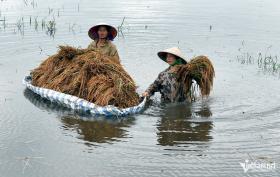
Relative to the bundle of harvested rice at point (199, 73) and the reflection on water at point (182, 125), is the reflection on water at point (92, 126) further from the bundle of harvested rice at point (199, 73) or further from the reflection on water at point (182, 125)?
the bundle of harvested rice at point (199, 73)

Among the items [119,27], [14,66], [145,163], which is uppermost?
[119,27]

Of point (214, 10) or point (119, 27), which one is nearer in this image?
point (119, 27)

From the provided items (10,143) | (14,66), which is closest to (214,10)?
(14,66)

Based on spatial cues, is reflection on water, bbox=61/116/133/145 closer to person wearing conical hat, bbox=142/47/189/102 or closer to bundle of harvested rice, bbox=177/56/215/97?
person wearing conical hat, bbox=142/47/189/102

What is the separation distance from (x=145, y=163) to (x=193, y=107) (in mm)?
2405

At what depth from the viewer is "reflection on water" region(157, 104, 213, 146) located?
7309mm

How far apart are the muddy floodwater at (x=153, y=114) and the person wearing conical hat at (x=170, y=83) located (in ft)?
0.52

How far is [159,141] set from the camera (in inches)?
284

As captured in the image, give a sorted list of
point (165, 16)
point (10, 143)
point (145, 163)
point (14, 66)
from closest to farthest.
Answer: point (145, 163), point (10, 143), point (14, 66), point (165, 16)

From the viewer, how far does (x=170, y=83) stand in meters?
8.54

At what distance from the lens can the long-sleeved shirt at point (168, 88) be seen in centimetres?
853

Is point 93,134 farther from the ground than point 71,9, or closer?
closer

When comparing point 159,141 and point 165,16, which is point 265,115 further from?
point 165,16
